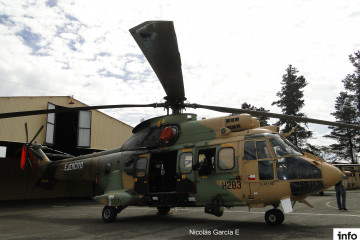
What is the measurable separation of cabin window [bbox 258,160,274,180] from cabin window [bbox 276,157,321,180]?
6.9 inches

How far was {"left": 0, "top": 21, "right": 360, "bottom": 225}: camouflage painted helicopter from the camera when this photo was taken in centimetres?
814

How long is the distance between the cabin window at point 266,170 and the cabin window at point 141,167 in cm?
440

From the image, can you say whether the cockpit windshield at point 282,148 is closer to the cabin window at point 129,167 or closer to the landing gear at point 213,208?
the landing gear at point 213,208

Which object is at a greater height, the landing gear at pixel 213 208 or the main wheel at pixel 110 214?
the landing gear at pixel 213 208

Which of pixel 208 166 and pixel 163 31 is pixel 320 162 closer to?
pixel 208 166

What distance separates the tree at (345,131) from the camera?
51369mm

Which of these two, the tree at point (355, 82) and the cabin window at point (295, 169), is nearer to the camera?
the cabin window at point (295, 169)

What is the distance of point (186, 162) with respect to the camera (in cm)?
1013

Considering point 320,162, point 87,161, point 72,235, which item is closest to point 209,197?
point 320,162

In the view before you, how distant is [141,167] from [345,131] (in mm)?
55468

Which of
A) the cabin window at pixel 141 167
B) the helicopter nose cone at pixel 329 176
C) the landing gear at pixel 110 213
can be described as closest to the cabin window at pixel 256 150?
the helicopter nose cone at pixel 329 176

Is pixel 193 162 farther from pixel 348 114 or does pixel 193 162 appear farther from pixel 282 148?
pixel 348 114

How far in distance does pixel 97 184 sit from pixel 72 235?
4185 millimetres

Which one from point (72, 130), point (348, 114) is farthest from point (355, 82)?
point (72, 130)
